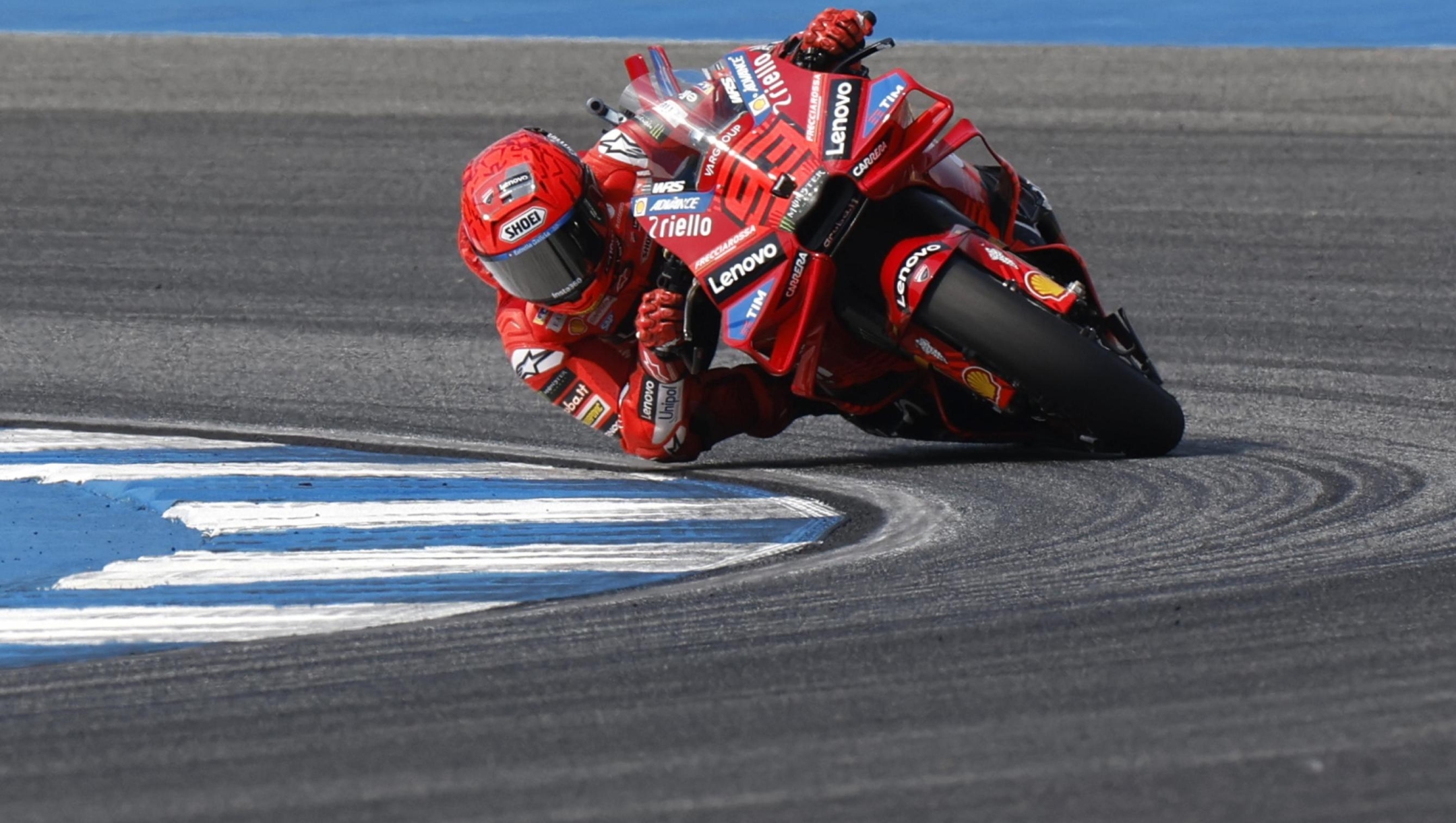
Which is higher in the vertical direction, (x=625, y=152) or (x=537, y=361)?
(x=625, y=152)

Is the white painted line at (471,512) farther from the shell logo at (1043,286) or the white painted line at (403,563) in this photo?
the shell logo at (1043,286)

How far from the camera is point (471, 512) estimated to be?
560 centimetres

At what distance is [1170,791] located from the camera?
3096mm

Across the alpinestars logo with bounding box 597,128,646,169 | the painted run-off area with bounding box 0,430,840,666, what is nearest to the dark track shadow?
the painted run-off area with bounding box 0,430,840,666

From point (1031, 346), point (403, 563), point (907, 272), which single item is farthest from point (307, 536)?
point (1031, 346)

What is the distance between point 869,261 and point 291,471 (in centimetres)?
198

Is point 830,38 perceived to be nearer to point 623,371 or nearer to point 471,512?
point 623,371

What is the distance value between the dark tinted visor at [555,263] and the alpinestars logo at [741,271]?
47cm

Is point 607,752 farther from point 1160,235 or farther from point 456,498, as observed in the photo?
point 1160,235

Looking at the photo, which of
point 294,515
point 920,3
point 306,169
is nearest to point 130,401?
point 294,515

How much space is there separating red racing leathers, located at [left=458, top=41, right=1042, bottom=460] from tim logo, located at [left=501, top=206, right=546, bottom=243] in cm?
29

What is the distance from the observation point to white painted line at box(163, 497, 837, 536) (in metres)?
5.48

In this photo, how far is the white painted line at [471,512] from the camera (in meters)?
5.48

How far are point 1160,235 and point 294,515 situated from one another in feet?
15.9
